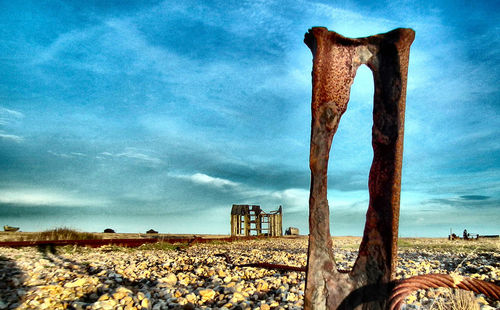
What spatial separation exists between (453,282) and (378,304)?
604 millimetres

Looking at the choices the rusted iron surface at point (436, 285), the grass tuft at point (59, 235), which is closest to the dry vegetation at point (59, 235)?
the grass tuft at point (59, 235)

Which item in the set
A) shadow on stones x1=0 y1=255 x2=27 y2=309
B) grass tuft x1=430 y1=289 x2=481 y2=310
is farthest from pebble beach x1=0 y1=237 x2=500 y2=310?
grass tuft x1=430 y1=289 x2=481 y2=310

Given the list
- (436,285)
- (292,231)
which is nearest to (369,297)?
(436,285)

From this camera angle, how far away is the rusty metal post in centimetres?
204

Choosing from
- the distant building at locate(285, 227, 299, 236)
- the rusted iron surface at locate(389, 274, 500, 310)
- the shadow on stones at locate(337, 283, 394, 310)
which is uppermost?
the rusted iron surface at locate(389, 274, 500, 310)

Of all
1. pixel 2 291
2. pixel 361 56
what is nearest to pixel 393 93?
pixel 361 56

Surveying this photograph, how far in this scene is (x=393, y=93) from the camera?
2072 mm

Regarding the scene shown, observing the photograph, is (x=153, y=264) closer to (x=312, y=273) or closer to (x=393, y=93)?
(x=312, y=273)

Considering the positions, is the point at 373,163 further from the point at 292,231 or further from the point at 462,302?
the point at 292,231

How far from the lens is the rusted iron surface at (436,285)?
150 cm

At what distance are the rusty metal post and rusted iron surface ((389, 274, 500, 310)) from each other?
40 cm

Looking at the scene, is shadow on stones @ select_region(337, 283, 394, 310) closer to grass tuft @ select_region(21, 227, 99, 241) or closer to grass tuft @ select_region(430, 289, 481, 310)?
grass tuft @ select_region(430, 289, 481, 310)

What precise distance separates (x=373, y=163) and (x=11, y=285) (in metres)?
4.55

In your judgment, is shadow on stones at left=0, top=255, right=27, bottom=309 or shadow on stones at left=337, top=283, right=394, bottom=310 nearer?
shadow on stones at left=337, top=283, right=394, bottom=310
